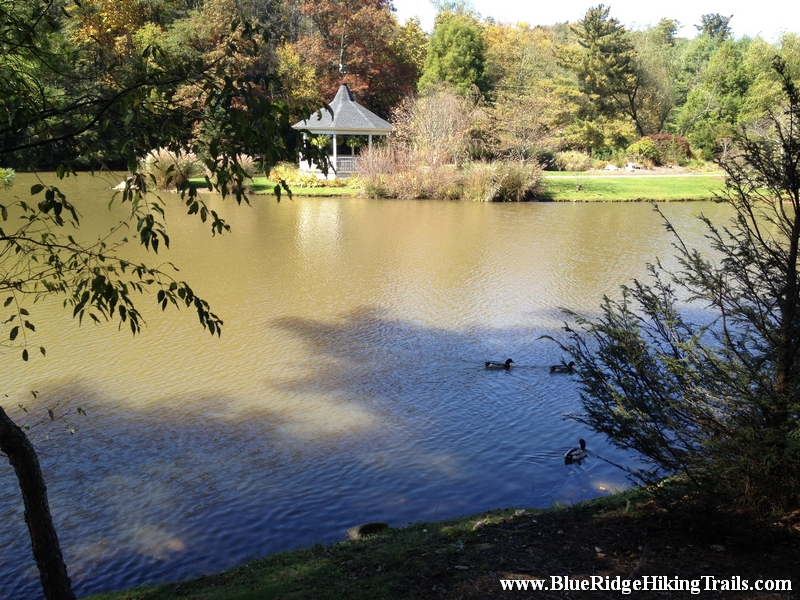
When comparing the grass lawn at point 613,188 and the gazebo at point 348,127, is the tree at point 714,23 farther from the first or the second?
the gazebo at point 348,127

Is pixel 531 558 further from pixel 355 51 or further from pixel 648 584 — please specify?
pixel 355 51

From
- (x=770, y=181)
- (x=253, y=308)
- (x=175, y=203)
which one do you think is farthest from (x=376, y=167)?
(x=770, y=181)

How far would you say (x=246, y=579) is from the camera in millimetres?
4262

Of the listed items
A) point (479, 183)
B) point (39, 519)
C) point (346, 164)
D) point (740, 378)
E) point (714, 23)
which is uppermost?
point (714, 23)

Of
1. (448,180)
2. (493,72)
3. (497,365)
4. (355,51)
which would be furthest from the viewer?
(493,72)

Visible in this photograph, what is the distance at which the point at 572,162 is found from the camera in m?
37.7

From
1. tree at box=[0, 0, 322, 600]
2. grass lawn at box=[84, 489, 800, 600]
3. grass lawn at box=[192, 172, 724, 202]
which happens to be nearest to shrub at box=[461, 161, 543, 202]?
grass lawn at box=[192, 172, 724, 202]

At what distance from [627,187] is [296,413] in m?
26.3

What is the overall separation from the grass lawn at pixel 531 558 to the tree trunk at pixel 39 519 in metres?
0.76

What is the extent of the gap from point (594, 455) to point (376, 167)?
2203 cm

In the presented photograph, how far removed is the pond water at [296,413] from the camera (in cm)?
547

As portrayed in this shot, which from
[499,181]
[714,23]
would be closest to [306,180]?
[499,181]

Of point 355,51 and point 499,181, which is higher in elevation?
point 355,51

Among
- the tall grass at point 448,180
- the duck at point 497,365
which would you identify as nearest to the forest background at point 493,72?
the tall grass at point 448,180
